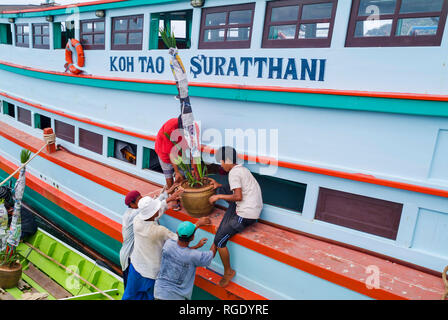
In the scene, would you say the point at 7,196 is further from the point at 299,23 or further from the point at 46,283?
the point at 299,23

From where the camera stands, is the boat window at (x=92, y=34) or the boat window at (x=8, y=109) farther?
the boat window at (x=8, y=109)

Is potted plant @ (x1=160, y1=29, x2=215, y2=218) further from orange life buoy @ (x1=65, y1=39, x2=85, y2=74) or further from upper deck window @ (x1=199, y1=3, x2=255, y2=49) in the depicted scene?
orange life buoy @ (x1=65, y1=39, x2=85, y2=74)

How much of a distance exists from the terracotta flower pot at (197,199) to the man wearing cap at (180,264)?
22.2 inches

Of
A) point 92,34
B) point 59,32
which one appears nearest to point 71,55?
point 92,34

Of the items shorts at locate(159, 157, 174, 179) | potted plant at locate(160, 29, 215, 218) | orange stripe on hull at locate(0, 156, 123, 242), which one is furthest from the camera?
orange stripe on hull at locate(0, 156, 123, 242)

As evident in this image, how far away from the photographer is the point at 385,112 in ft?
8.73

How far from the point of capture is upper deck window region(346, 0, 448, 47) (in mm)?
2447

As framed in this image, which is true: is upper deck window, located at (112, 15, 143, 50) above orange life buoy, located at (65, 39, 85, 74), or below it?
above

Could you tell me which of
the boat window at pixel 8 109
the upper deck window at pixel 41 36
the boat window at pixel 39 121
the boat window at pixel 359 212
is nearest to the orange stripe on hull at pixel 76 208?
the boat window at pixel 39 121

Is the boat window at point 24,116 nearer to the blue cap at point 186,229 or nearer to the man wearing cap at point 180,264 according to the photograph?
the man wearing cap at point 180,264

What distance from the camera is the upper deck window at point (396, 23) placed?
2447mm

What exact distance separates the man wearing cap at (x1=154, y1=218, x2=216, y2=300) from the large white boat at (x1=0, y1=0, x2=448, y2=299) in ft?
1.48

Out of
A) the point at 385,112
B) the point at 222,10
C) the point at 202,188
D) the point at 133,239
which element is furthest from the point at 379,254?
the point at 222,10

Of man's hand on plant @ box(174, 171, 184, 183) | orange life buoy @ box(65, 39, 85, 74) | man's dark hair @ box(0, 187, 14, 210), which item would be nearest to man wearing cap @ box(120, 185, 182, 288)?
man's hand on plant @ box(174, 171, 184, 183)
